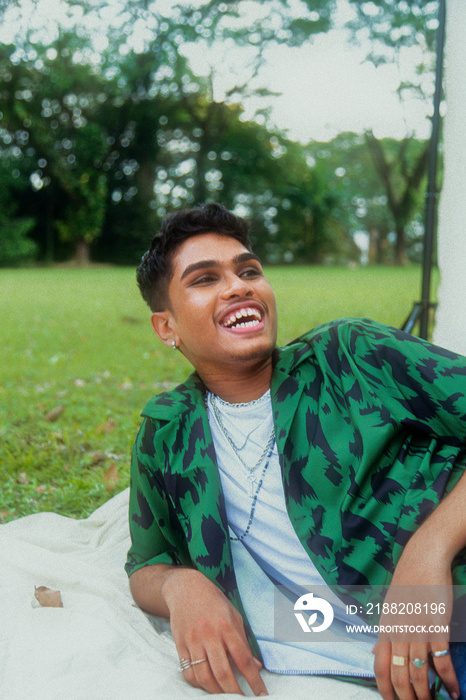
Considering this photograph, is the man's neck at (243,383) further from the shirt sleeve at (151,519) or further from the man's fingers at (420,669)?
the man's fingers at (420,669)

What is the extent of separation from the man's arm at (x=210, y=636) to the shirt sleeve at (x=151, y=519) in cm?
20

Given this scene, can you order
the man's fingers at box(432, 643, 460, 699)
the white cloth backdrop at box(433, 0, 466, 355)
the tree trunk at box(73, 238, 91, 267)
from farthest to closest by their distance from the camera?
1. the tree trunk at box(73, 238, 91, 267)
2. the white cloth backdrop at box(433, 0, 466, 355)
3. the man's fingers at box(432, 643, 460, 699)

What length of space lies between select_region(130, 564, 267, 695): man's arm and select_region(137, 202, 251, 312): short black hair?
2.74 ft

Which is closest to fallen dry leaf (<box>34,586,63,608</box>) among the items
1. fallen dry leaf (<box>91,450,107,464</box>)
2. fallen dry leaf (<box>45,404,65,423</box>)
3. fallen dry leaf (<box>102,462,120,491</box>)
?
fallen dry leaf (<box>102,462,120,491</box>)

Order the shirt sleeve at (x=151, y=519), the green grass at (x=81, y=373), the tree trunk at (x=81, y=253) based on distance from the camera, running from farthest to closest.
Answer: the tree trunk at (x=81, y=253) → the green grass at (x=81, y=373) → the shirt sleeve at (x=151, y=519)

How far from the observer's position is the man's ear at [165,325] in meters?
2.02

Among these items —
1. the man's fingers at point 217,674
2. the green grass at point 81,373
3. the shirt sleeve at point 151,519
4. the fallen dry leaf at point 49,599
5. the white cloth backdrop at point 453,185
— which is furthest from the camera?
the green grass at point 81,373

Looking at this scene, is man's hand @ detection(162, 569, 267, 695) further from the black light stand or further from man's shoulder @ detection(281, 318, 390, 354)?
the black light stand

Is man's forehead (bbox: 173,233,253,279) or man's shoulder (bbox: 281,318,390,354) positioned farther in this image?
man's forehead (bbox: 173,233,253,279)

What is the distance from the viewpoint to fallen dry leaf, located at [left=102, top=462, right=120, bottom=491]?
3467mm

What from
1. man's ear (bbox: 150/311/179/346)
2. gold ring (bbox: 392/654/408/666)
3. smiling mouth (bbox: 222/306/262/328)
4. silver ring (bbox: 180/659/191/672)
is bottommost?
silver ring (bbox: 180/659/191/672)

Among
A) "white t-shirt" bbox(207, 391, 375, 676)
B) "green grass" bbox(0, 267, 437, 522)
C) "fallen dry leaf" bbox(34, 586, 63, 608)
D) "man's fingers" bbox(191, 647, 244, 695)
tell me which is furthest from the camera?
"green grass" bbox(0, 267, 437, 522)

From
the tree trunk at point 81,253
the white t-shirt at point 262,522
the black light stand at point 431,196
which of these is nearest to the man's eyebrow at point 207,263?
the white t-shirt at point 262,522

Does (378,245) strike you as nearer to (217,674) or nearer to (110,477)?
(110,477)
